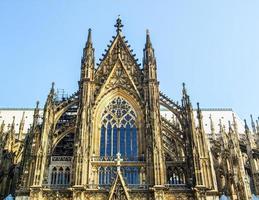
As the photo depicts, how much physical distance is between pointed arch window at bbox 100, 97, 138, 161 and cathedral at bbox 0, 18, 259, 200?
75 millimetres

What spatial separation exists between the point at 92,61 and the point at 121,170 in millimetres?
10259

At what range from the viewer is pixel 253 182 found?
1345 inches

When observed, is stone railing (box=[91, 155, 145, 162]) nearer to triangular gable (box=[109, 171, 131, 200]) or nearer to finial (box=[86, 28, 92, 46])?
triangular gable (box=[109, 171, 131, 200])

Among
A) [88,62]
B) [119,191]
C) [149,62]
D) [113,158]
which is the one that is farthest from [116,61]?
[119,191]

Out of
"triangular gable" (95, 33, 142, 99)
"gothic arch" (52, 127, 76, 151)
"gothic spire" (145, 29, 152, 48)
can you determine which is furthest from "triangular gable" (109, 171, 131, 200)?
"gothic spire" (145, 29, 152, 48)

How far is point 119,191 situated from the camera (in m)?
25.5

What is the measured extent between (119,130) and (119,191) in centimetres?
577

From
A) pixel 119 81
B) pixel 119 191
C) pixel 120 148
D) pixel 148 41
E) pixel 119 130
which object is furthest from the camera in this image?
pixel 148 41

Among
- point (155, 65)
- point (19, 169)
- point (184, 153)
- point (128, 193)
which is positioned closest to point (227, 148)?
point (184, 153)

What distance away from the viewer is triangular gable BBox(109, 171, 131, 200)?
998 inches

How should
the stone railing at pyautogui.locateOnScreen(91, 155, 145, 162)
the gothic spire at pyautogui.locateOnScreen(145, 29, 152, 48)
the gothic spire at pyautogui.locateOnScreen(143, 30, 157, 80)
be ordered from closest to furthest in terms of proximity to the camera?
the stone railing at pyautogui.locateOnScreen(91, 155, 145, 162)
the gothic spire at pyautogui.locateOnScreen(143, 30, 157, 80)
the gothic spire at pyautogui.locateOnScreen(145, 29, 152, 48)

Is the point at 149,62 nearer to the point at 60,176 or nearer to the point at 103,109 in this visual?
the point at 103,109

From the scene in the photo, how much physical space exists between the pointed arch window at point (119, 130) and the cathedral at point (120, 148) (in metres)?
0.08

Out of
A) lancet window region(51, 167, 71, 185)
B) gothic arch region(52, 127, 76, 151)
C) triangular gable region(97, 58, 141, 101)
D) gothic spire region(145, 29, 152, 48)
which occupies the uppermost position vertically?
gothic spire region(145, 29, 152, 48)
